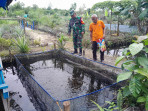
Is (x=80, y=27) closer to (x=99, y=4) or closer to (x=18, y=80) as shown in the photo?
(x=18, y=80)

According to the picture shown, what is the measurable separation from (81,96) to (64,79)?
2005 mm

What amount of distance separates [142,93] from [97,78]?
7.53 feet

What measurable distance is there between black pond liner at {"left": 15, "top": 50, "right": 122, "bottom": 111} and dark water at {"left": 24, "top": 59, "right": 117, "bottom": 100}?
0.57 ft

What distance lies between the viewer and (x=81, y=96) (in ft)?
7.15

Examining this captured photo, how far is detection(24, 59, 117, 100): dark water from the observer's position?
351 cm

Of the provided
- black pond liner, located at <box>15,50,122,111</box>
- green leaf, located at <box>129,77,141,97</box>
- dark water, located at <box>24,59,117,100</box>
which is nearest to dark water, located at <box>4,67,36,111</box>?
black pond liner, located at <box>15,50,122,111</box>

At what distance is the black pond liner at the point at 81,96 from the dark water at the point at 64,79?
17cm

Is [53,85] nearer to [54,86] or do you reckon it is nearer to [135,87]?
[54,86]

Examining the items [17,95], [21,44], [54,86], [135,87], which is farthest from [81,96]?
[21,44]

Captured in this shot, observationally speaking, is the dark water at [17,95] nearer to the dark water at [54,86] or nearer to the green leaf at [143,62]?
the dark water at [54,86]

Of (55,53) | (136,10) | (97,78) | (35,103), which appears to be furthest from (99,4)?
(35,103)

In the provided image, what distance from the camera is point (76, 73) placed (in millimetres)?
4523

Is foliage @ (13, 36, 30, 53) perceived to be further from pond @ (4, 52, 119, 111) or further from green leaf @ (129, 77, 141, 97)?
green leaf @ (129, 77, 141, 97)

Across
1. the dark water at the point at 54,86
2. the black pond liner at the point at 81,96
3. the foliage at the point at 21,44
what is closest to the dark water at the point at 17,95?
the dark water at the point at 54,86
